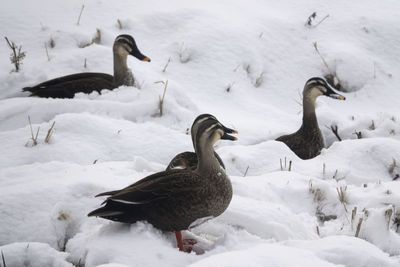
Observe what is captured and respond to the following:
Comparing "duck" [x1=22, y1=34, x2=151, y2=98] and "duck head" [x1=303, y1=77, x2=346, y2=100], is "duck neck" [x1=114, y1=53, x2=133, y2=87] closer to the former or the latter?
"duck" [x1=22, y1=34, x2=151, y2=98]

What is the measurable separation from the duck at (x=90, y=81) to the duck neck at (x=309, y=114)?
2.35m

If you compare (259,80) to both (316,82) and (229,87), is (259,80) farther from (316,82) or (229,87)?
(316,82)

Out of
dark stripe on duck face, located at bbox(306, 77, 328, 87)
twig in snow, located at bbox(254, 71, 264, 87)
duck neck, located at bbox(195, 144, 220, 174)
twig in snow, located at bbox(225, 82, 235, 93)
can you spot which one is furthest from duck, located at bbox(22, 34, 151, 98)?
duck neck, located at bbox(195, 144, 220, 174)

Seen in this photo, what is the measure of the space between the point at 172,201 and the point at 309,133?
371 cm

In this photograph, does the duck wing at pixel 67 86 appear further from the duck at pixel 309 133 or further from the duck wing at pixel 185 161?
the duck at pixel 309 133

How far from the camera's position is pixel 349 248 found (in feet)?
7.52

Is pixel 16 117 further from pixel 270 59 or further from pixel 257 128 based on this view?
pixel 270 59

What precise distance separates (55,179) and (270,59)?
→ 16.5ft

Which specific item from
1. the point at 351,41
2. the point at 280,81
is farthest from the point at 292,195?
the point at 351,41

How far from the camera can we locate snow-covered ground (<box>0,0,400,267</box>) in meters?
2.54

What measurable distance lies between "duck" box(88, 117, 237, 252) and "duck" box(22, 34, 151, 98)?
298 cm

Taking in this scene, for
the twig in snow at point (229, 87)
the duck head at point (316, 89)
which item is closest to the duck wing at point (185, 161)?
the twig in snow at point (229, 87)

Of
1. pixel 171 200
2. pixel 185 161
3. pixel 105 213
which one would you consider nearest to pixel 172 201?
pixel 171 200

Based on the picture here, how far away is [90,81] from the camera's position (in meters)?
5.47
